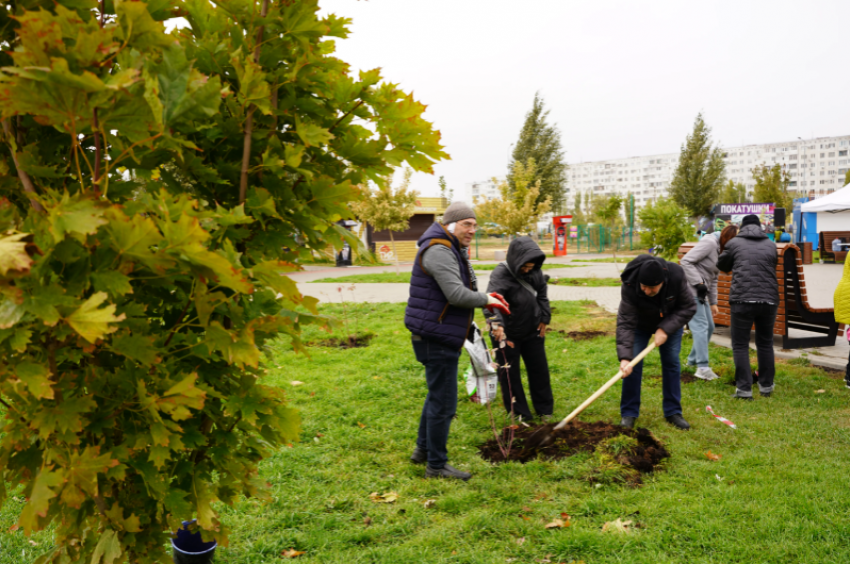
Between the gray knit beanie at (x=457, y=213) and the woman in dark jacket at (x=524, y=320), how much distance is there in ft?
3.40

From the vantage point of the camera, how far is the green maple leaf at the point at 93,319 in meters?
1.29

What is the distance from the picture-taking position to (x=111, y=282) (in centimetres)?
141

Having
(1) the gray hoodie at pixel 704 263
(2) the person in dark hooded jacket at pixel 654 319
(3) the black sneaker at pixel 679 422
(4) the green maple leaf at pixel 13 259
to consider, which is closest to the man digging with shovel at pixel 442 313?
(2) the person in dark hooded jacket at pixel 654 319

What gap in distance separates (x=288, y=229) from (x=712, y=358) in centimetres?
665

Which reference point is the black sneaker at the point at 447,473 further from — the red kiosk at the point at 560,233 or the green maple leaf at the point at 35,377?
the red kiosk at the point at 560,233

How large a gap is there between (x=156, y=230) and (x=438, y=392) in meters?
2.89

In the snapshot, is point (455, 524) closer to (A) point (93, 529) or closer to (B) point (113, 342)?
(A) point (93, 529)

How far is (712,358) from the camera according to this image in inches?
284

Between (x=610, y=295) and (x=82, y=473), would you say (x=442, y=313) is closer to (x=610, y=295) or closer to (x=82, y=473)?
(x=82, y=473)

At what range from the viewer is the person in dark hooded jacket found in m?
4.86

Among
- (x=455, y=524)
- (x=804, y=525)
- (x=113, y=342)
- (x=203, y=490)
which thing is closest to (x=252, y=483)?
(x=203, y=490)

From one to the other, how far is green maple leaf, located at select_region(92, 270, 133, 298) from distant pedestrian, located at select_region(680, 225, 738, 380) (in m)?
6.29

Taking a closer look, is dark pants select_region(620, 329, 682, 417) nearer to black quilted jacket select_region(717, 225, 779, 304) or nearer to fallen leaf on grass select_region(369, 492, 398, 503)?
black quilted jacket select_region(717, 225, 779, 304)

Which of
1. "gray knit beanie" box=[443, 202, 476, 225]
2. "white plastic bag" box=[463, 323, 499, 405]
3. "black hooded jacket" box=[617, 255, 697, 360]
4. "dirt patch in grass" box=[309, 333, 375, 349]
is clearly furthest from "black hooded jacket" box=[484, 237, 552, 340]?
"dirt patch in grass" box=[309, 333, 375, 349]
